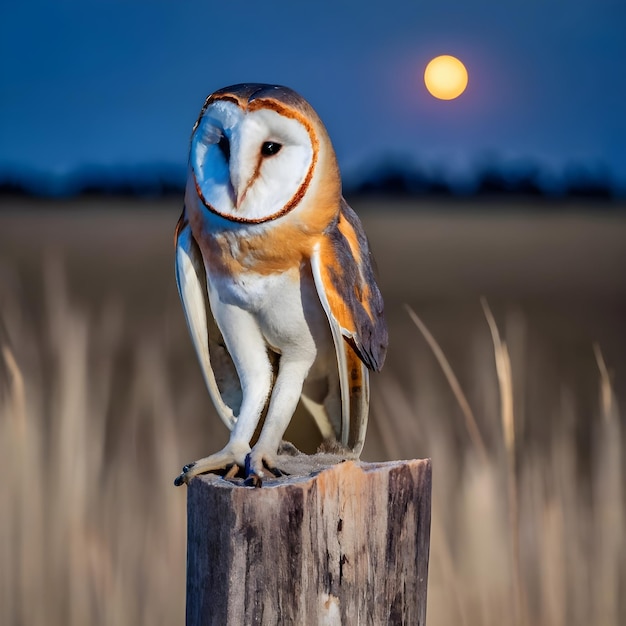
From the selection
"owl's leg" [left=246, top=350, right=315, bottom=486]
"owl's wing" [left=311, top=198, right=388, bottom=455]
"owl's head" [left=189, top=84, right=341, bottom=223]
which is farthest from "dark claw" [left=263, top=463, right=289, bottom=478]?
"owl's head" [left=189, top=84, right=341, bottom=223]

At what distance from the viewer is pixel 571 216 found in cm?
214

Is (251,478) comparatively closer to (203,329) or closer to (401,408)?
(203,329)

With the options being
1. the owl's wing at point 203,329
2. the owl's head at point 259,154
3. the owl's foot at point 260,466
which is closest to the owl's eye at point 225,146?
the owl's head at point 259,154

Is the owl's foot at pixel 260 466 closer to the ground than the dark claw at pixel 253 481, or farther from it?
farther from it

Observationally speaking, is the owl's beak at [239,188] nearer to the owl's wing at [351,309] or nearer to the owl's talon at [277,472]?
the owl's wing at [351,309]

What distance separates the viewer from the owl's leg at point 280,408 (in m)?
1.26

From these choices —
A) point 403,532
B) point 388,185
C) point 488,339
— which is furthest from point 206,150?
point 488,339

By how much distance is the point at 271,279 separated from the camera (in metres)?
1.29

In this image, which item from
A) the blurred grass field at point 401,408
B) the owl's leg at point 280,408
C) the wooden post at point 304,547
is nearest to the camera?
the wooden post at point 304,547

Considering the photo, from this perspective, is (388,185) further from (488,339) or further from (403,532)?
(403,532)

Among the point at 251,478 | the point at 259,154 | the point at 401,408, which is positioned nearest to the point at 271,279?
the point at 259,154

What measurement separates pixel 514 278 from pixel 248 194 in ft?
3.61

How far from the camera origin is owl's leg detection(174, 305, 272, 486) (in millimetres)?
1335

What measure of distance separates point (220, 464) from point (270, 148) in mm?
459
